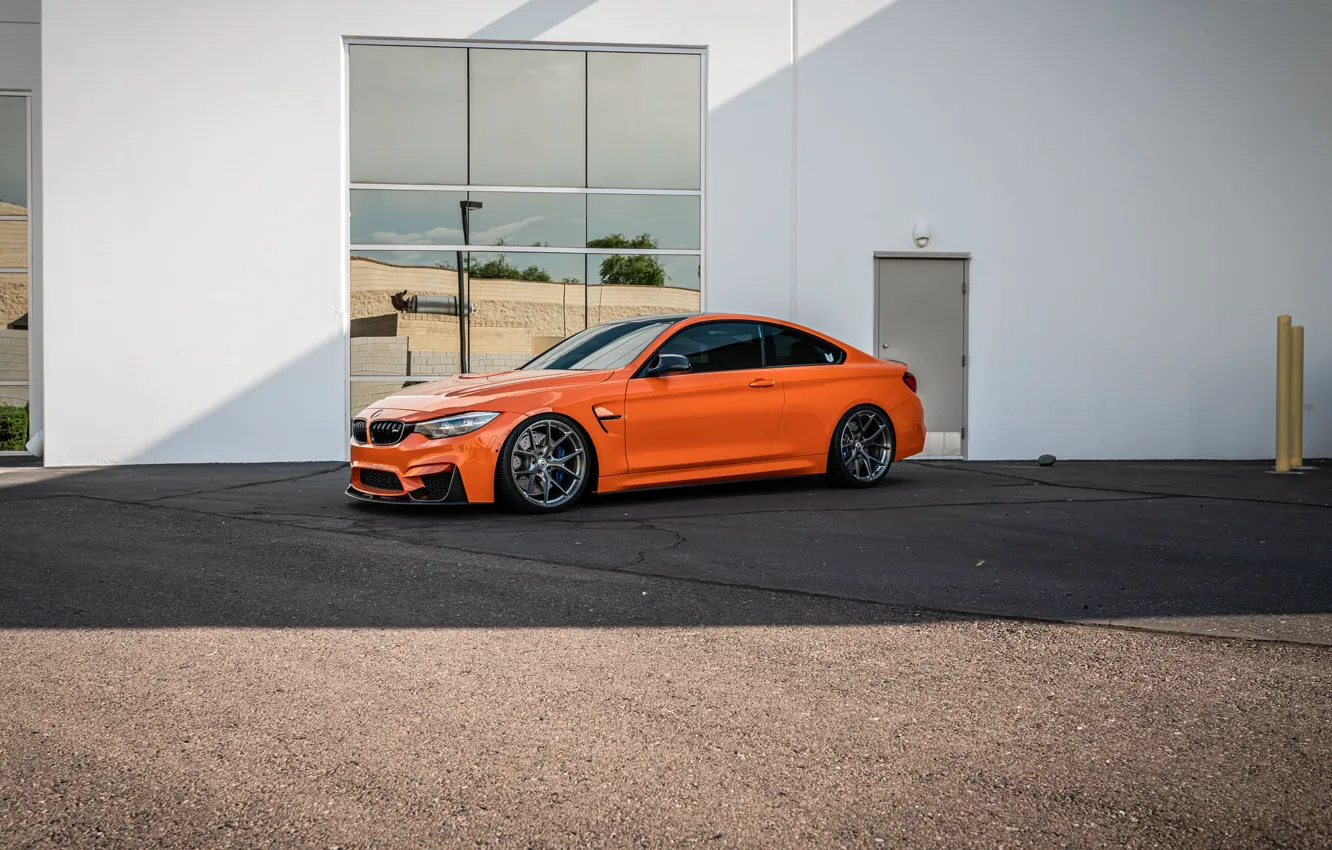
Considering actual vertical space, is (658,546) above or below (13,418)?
below

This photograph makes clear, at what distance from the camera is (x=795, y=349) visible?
10.5 m

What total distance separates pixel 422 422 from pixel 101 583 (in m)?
2.87

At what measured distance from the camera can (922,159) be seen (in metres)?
14.7

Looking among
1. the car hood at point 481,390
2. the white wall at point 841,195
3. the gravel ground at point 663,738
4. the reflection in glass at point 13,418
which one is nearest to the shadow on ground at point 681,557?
the gravel ground at point 663,738

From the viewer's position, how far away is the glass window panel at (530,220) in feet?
47.0

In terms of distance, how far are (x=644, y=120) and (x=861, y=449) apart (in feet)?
19.0

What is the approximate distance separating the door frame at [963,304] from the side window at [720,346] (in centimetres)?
478

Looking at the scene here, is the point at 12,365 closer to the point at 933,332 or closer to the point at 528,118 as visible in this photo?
A: the point at 528,118

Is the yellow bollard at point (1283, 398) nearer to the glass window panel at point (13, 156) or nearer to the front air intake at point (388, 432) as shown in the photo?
the front air intake at point (388, 432)

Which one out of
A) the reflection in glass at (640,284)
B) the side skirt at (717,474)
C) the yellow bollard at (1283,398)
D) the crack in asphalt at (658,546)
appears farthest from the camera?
the reflection in glass at (640,284)

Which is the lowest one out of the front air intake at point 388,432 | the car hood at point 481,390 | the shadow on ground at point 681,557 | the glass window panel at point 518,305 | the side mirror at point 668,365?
the shadow on ground at point 681,557

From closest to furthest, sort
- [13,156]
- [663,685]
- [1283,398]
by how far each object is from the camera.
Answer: [663,685] → [1283,398] → [13,156]

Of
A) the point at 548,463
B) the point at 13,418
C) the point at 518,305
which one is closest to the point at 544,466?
the point at 548,463

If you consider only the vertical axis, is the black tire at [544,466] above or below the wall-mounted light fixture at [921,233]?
below
